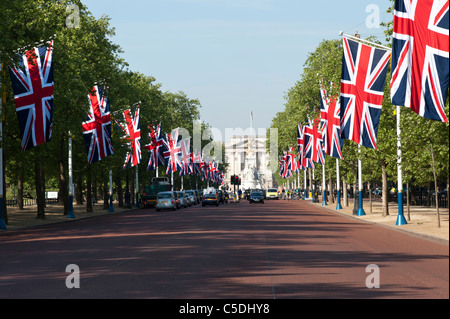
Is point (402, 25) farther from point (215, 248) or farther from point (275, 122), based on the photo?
point (275, 122)

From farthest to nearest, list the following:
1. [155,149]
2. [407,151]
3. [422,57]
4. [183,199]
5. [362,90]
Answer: [183,199] < [155,149] < [407,151] < [362,90] < [422,57]

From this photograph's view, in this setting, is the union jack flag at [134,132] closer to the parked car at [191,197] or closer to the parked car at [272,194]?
the parked car at [191,197]

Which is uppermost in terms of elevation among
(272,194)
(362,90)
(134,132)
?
(134,132)

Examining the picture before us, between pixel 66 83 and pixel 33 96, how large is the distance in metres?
8.83

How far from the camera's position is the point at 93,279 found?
14.7 metres

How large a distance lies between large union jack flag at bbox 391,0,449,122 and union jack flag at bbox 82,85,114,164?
92.6ft

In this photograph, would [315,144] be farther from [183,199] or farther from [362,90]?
[183,199]

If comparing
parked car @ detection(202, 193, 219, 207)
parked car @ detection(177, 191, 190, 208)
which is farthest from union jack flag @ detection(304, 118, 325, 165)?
parked car @ detection(202, 193, 219, 207)

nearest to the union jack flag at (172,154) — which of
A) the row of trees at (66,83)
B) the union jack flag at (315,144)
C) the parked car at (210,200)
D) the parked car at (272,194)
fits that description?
the row of trees at (66,83)

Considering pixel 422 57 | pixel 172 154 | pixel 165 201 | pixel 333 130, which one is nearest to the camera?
pixel 422 57

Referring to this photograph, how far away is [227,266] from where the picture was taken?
17.0 m

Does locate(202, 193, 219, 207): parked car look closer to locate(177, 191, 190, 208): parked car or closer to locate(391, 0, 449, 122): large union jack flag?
locate(177, 191, 190, 208): parked car

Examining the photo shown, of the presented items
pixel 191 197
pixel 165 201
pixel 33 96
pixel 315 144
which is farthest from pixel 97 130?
pixel 191 197

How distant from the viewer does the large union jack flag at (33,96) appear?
33094mm
